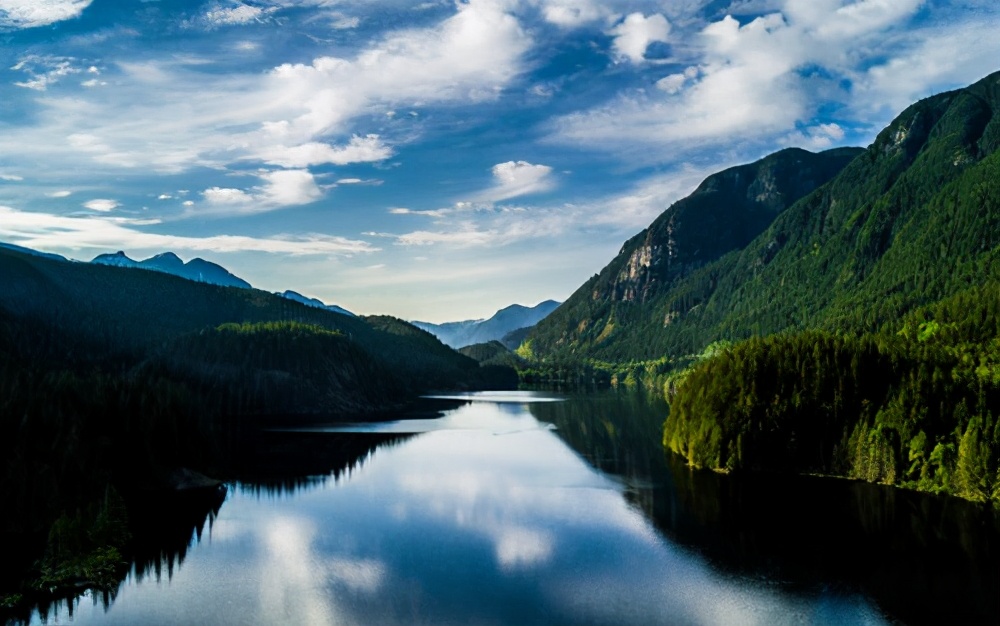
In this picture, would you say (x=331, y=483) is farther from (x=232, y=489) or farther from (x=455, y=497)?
(x=455, y=497)

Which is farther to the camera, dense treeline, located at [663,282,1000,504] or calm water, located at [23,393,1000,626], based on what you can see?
dense treeline, located at [663,282,1000,504]

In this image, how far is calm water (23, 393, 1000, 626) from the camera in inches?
2383

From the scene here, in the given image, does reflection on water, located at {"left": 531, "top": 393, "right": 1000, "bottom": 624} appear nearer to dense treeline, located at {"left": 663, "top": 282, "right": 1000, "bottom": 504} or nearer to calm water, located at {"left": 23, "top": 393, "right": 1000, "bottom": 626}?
calm water, located at {"left": 23, "top": 393, "right": 1000, "bottom": 626}

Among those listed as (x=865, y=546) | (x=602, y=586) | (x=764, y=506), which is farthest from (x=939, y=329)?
(x=602, y=586)

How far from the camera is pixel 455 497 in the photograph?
110375mm

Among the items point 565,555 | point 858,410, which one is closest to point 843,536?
point 565,555

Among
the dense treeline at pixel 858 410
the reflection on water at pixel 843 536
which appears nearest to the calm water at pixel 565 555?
the reflection on water at pixel 843 536

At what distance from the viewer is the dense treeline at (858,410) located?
100125 mm

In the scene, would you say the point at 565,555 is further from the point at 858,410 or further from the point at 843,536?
the point at 858,410

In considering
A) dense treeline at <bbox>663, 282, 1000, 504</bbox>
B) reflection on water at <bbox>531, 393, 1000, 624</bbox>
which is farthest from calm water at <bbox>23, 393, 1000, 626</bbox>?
dense treeline at <bbox>663, 282, 1000, 504</bbox>

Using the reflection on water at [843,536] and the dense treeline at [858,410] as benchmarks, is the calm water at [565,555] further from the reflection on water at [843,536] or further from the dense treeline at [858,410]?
the dense treeline at [858,410]

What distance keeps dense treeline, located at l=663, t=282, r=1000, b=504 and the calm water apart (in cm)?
576

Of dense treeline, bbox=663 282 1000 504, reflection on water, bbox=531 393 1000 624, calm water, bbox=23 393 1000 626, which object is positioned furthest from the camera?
dense treeline, bbox=663 282 1000 504

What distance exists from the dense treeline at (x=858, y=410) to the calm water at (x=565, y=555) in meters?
5.76
